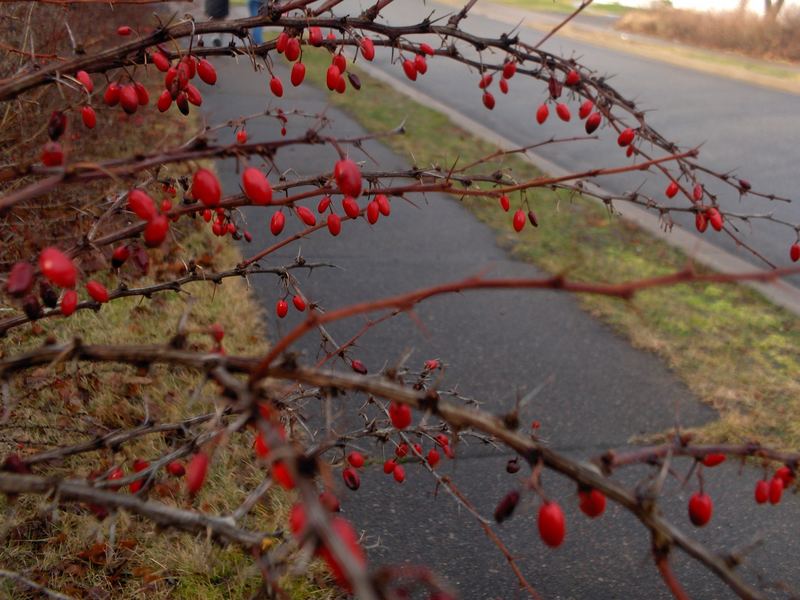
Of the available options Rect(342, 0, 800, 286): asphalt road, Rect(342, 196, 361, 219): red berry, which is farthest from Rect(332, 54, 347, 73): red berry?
Rect(342, 0, 800, 286): asphalt road

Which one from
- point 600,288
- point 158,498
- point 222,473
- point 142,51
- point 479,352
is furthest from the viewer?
point 479,352

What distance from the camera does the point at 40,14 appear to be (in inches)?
248

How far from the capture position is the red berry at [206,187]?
1.42 meters

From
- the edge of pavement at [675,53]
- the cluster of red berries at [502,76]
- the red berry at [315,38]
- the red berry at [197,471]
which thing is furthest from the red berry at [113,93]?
the edge of pavement at [675,53]

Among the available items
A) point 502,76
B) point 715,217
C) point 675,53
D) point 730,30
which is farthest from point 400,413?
point 730,30

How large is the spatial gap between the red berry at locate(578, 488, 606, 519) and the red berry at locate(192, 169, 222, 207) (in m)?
0.73

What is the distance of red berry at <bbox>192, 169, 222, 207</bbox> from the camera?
1417 millimetres

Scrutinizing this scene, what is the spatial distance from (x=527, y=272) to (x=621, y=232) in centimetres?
139

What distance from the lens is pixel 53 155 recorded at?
4.54 feet

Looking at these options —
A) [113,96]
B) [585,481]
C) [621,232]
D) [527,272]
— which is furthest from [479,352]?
[585,481]

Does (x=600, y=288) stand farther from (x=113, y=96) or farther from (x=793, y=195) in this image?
(x=793, y=195)

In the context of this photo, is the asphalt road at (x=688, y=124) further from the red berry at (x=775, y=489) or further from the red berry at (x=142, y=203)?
the red berry at (x=142, y=203)

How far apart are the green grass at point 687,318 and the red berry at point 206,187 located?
170cm

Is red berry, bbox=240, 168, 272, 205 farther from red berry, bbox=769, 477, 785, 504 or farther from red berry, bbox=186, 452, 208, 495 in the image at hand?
red berry, bbox=769, 477, 785, 504
